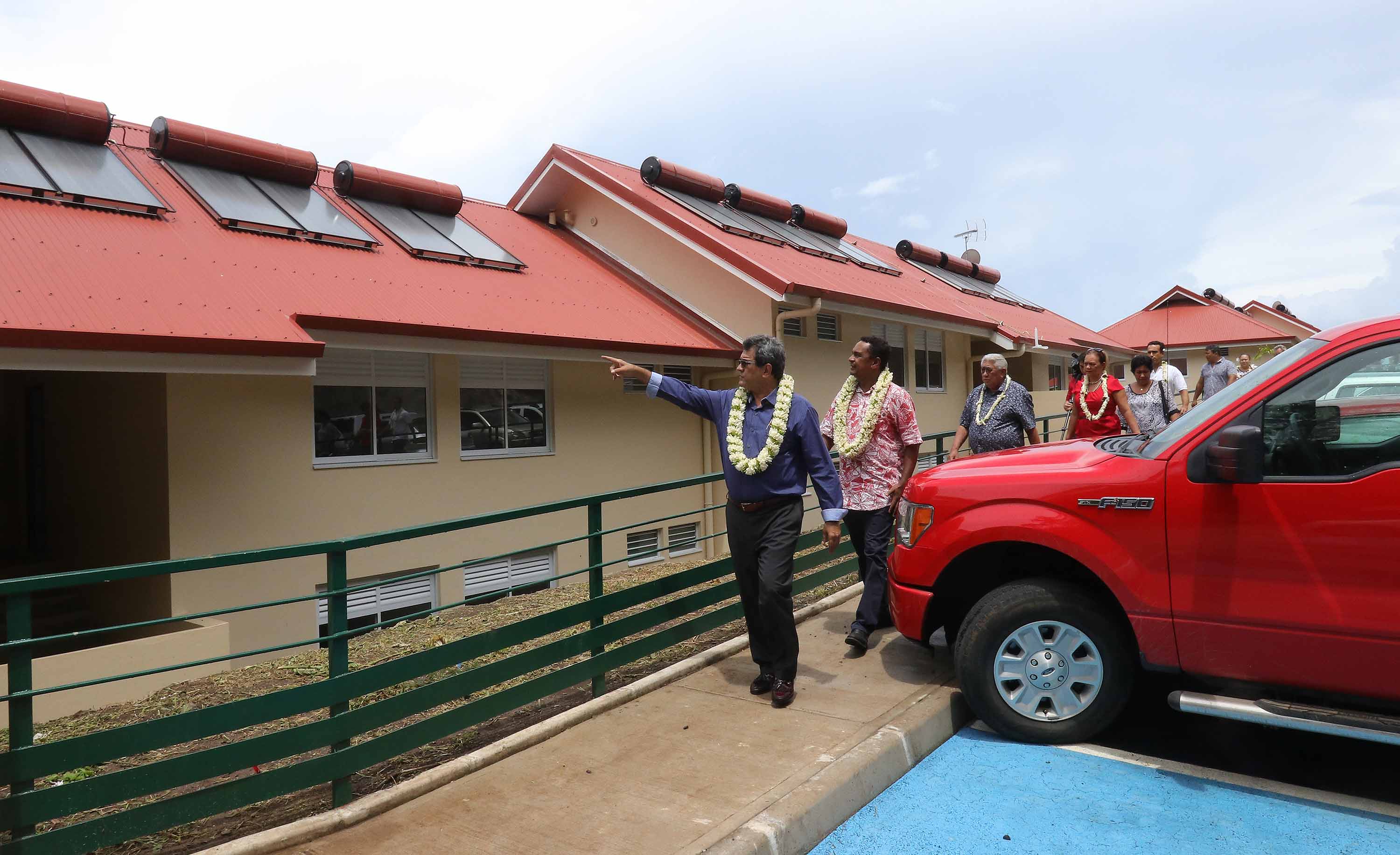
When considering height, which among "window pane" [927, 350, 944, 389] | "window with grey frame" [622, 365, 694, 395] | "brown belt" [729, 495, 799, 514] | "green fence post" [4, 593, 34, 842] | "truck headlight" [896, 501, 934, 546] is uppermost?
"window pane" [927, 350, 944, 389]

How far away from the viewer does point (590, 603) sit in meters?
4.84

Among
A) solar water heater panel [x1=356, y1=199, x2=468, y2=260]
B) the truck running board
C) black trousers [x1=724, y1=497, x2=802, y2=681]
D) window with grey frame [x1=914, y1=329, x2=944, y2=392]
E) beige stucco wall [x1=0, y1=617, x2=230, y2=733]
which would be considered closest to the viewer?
the truck running board

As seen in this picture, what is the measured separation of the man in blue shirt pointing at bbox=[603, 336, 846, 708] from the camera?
15.3ft

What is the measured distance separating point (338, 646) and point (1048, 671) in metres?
3.18

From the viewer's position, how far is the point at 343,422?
8.72m

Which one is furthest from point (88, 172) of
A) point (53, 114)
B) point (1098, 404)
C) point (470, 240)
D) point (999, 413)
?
point (1098, 404)

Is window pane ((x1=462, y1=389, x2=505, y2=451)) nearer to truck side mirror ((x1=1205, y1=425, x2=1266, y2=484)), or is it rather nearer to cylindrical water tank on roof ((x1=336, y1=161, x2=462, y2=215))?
cylindrical water tank on roof ((x1=336, y1=161, x2=462, y2=215))

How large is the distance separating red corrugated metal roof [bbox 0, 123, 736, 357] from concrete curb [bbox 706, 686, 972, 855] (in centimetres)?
532

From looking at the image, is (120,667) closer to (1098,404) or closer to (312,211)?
(312,211)

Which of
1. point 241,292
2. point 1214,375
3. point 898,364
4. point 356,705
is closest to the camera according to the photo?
point 356,705

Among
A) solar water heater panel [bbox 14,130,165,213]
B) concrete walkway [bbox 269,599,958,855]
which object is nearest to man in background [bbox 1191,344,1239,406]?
concrete walkway [bbox 269,599,958,855]

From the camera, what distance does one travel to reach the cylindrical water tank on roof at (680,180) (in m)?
14.1

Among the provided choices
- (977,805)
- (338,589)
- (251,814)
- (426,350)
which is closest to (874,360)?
(977,805)

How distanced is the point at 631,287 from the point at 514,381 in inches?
135
